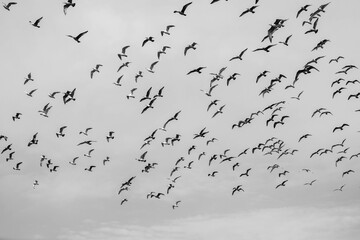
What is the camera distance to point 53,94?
44.3 metres

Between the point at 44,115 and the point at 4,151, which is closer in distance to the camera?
the point at 44,115

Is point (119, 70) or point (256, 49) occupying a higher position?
point (119, 70)

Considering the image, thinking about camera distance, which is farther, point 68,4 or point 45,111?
point 45,111

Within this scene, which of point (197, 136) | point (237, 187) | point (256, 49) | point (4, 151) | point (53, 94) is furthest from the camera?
point (237, 187)

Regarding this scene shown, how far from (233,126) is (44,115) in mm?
22736

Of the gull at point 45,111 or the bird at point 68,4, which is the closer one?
the bird at point 68,4

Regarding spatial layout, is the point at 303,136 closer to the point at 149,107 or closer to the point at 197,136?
the point at 197,136

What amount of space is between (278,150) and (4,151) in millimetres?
36810

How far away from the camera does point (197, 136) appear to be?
49.3 m

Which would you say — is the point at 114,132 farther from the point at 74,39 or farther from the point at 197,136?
the point at 74,39

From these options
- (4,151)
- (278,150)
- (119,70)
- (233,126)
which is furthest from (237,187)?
(4,151)

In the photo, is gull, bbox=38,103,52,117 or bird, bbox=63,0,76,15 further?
gull, bbox=38,103,52,117

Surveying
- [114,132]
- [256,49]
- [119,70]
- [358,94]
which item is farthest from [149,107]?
[358,94]

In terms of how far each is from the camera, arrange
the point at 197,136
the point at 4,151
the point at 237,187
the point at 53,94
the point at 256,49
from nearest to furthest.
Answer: the point at 256,49 < the point at 53,94 < the point at 197,136 < the point at 4,151 < the point at 237,187
